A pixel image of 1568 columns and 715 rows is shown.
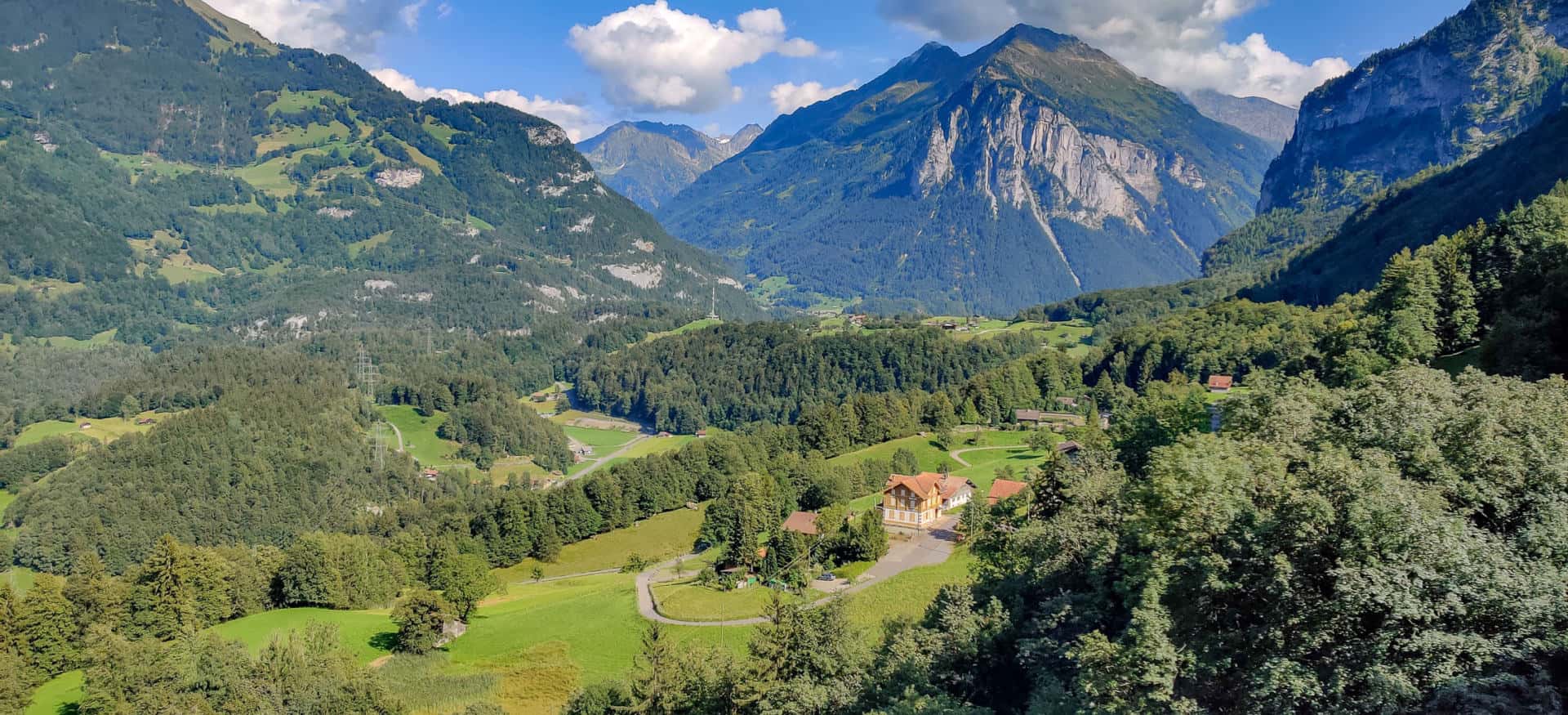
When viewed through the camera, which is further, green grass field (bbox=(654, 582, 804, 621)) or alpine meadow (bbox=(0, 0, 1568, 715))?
green grass field (bbox=(654, 582, 804, 621))

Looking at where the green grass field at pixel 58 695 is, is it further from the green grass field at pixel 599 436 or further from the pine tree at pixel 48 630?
the green grass field at pixel 599 436

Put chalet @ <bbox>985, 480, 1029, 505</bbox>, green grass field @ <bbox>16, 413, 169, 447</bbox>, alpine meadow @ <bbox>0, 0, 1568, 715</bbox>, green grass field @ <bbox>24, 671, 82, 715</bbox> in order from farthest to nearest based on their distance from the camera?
green grass field @ <bbox>16, 413, 169, 447</bbox> < chalet @ <bbox>985, 480, 1029, 505</bbox> < green grass field @ <bbox>24, 671, 82, 715</bbox> < alpine meadow @ <bbox>0, 0, 1568, 715</bbox>

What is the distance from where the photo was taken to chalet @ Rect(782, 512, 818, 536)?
6850 cm

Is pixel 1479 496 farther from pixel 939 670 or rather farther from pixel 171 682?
pixel 171 682

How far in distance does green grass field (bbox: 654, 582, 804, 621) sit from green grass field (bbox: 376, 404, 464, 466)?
94.7m

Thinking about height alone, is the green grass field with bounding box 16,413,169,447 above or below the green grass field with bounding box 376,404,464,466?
above

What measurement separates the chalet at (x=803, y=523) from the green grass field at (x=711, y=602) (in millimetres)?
8340

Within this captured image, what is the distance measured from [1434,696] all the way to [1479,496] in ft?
18.8

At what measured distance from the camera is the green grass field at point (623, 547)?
83250 mm

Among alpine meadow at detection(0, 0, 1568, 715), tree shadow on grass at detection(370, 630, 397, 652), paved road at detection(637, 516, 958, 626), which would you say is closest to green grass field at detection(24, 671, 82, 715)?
alpine meadow at detection(0, 0, 1568, 715)

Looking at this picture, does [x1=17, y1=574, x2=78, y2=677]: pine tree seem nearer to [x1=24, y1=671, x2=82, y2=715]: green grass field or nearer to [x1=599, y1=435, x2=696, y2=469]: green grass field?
[x1=24, y1=671, x2=82, y2=715]: green grass field

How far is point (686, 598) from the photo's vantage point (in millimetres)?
60000

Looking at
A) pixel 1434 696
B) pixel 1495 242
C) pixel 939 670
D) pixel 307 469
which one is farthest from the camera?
pixel 307 469

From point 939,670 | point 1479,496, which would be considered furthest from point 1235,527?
point 939,670
